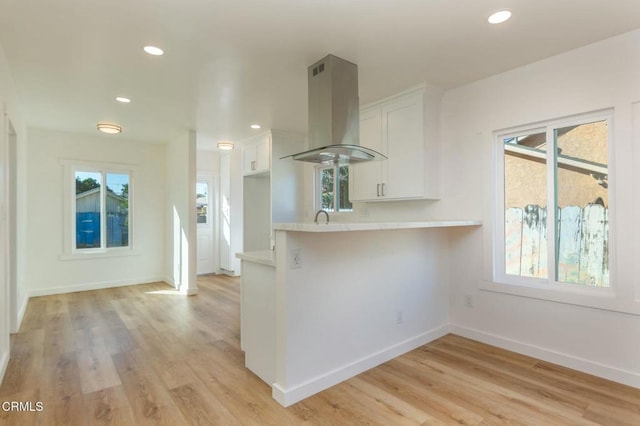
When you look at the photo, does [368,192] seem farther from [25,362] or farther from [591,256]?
[25,362]

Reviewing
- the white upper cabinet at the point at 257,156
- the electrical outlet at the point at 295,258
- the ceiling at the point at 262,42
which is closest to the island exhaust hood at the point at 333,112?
the ceiling at the point at 262,42

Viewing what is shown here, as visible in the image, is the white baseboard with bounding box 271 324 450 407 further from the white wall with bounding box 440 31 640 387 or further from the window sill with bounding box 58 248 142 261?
the window sill with bounding box 58 248 142 261

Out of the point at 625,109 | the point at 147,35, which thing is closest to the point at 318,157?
the point at 147,35

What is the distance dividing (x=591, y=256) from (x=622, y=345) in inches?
26.7

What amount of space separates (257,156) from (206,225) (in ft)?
7.15

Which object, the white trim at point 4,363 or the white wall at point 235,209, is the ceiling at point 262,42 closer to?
the white trim at point 4,363

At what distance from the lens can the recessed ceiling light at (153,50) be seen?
260cm

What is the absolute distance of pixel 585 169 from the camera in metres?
2.76

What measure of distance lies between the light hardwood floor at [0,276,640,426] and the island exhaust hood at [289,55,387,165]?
1.80 m

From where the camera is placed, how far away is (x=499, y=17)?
2.22 metres

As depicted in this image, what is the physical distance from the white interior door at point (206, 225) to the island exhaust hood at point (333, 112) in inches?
180

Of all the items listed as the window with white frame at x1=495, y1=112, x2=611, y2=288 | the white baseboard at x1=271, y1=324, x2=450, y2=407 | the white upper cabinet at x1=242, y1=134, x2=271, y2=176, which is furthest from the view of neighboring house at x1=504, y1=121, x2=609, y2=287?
the white upper cabinet at x1=242, y1=134, x2=271, y2=176

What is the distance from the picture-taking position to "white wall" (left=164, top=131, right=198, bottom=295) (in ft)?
17.0

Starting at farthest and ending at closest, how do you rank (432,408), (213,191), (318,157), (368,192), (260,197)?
(213,191)
(260,197)
(368,192)
(318,157)
(432,408)
